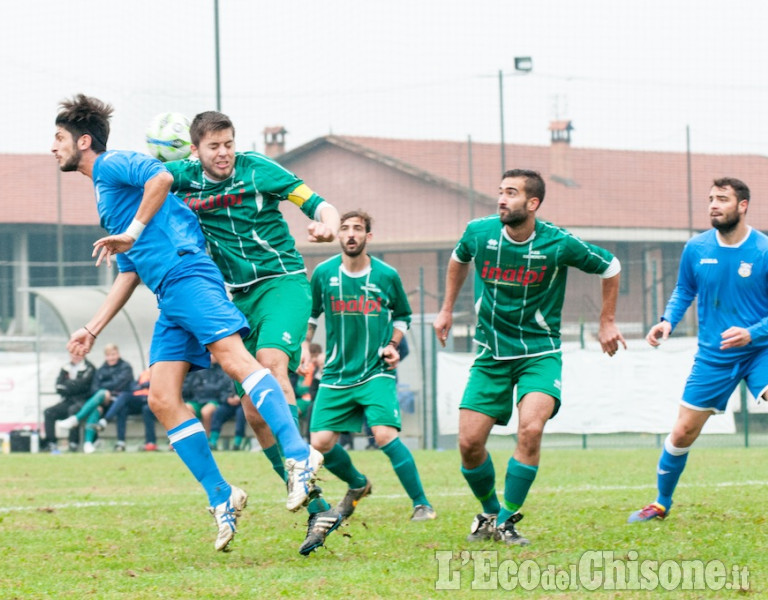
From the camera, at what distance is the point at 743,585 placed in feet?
17.8

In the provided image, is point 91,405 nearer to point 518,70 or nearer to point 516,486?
point 518,70

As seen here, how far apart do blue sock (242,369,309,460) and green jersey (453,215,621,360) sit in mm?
1717

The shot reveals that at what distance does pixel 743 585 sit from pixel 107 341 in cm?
1910

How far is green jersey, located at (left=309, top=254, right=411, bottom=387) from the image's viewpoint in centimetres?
944

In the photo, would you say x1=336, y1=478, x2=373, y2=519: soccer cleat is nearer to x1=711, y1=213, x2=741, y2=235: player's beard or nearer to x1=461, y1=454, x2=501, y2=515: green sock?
x1=461, y1=454, x2=501, y2=515: green sock

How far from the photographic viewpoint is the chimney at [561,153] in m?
26.9

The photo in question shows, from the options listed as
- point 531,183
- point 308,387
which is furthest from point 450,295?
point 308,387

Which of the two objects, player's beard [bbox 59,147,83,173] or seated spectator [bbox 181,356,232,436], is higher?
player's beard [bbox 59,147,83,173]

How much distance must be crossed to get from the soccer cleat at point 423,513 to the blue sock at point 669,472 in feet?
5.22

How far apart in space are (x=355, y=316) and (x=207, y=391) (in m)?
11.1

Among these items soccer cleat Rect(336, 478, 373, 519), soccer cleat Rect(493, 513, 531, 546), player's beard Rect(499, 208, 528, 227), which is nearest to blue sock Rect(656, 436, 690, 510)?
soccer cleat Rect(493, 513, 531, 546)

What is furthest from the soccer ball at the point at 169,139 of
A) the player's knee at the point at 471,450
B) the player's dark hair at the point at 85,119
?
the player's knee at the point at 471,450

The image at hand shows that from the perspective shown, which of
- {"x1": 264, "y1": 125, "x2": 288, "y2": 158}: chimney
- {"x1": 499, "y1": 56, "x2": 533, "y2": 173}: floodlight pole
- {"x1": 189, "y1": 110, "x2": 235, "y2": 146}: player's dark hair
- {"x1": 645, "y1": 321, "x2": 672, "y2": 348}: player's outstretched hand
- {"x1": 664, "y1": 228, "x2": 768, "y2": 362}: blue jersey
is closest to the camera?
{"x1": 189, "y1": 110, "x2": 235, "y2": 146}: player's dark hair

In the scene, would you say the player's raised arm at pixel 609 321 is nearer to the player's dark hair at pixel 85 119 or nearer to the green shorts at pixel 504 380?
the green shorts at pixel 504 380
